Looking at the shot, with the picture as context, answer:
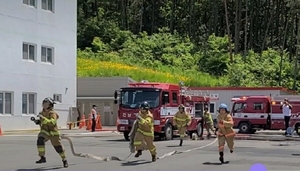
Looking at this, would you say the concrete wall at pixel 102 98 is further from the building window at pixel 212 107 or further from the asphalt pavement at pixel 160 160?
the asphalt pavement at pixel 160 160

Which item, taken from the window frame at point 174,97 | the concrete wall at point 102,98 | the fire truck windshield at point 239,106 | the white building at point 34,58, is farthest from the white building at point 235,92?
the window frame at point 174,97

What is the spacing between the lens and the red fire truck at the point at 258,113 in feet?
108

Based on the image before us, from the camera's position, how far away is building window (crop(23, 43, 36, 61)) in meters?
36.0

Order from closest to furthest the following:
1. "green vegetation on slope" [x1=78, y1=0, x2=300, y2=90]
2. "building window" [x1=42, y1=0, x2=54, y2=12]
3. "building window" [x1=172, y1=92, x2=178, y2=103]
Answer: "building window" [x1=172, y1=92, x2=178, y2=103] < "building window" [x1=42, y1=0, x2=54, y2=12] < "green vegetation on slope" [x1=78, y1=0, x2=300, y2=90]

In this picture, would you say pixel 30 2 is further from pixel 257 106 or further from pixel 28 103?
pixel 257 106

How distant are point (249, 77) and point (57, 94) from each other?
22.6m

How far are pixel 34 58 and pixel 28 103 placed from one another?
2.88 meters

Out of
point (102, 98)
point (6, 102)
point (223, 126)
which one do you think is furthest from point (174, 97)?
point (102, 98)

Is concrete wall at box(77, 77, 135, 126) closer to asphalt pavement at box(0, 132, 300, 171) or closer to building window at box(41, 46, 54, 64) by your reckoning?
building window at box(41, 46, 54, 64)

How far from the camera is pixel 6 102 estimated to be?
114ft

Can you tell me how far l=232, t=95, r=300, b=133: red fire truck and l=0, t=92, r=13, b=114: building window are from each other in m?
13.4

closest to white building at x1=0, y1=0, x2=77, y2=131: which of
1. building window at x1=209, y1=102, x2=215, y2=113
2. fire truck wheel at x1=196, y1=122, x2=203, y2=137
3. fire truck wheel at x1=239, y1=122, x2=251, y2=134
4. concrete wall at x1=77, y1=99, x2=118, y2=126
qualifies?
concrete wall at x1=77, y1=99, x2=118, y2=126

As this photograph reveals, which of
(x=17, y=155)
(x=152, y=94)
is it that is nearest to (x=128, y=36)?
(x=152, y=94)

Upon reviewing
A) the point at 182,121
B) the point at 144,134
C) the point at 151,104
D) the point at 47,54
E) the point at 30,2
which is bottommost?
the point at 144,134
